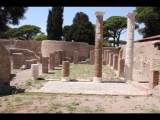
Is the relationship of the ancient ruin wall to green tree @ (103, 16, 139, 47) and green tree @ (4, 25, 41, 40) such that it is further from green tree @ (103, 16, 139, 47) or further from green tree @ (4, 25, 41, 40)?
green tree @ (4, 25, 41, 40)

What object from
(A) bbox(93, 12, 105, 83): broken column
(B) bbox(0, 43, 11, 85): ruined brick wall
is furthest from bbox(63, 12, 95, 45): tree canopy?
(B) bbox(0, 43, 11, 85): ruined brick wall

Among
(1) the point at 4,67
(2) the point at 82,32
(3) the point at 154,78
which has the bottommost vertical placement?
(3) the point at 154,78

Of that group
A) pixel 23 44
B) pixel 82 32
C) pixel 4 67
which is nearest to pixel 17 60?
pixel 4 67

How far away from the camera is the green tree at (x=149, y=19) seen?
26.3 metres

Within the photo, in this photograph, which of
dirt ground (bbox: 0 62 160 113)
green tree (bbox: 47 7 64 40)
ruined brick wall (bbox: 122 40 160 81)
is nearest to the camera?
dirt ground (bbox: 0 62 160 113)

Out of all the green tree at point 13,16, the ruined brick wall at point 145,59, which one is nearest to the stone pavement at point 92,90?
the ruined brick wall at point 145,59

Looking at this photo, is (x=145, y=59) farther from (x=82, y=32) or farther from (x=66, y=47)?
(x=82, y=32)

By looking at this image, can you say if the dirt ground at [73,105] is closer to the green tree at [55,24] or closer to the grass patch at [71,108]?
the grass patch at [71,108]

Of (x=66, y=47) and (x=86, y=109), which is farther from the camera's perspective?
(x=66, y=47)

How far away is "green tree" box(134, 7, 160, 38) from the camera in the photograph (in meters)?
26.3

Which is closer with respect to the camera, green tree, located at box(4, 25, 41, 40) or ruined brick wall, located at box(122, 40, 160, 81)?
ruined brick wall, located at box(122, 40, 160, 81)

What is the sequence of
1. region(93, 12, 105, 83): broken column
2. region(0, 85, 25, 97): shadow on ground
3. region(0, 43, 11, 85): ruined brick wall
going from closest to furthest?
region(0, 85, 25, 97): shadow on ground → region(0, 43, 11, 85): ruined brick wall → region(93, 12, 105, 83): broken column

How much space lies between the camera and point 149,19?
90.4 ft
